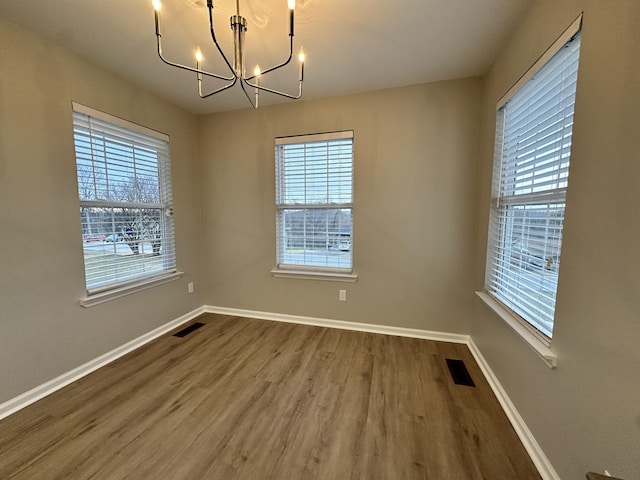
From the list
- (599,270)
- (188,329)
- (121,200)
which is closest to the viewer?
(599,270)

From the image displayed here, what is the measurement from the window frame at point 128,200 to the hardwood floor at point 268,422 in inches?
27.7

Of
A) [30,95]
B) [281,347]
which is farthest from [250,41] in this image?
Answer: [281,347]

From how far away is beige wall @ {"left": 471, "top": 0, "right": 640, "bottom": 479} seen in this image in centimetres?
88

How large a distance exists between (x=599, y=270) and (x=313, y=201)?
2.31 meters

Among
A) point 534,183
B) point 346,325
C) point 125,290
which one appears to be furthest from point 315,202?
point 125,290

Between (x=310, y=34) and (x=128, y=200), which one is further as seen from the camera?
(x=128, y=200)

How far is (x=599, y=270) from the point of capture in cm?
101

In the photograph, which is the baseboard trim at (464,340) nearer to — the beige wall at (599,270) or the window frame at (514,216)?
the beige wall at (599,270)

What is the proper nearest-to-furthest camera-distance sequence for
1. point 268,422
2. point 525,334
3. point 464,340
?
point 525,334
point 268,422
point 464,340

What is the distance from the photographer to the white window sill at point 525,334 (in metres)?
1.27

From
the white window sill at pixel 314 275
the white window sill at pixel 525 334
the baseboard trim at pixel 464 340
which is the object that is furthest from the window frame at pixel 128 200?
the white window sill at pixel 525 334

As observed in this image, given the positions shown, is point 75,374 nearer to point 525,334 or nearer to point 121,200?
point 121,200

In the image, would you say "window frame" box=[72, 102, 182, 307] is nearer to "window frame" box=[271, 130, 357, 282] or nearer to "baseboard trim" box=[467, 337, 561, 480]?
"window frame" box=[271, 130, 357, 282]

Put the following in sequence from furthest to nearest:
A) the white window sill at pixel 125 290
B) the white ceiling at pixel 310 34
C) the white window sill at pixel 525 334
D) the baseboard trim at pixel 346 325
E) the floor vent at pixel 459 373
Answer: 1. the baseboard trim at pixel 346 325
2. the white window sill at pixel 125 290
3. the floor vent at pixel 459 373
4. the white ceiling at pixel 310 34
5. the white window sill at pixel 525 334
